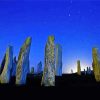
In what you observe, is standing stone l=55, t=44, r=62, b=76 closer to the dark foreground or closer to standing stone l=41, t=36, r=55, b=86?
standing stone l=41, t=36, r=55, b=86

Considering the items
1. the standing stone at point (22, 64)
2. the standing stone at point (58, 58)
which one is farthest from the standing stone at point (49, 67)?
the standing stone at point (58, 58)

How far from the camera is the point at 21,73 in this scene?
17.4m

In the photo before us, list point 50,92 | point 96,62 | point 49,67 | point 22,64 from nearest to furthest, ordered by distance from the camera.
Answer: point 50,92, point 49,67, point 22,64, point 96,62

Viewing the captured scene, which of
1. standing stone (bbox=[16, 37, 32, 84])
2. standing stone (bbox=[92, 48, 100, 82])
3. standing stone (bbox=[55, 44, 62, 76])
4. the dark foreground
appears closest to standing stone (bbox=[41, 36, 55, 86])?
the dark foreground

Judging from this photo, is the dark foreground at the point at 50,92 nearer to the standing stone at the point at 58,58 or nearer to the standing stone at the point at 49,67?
the standing stone at the point at 49,67

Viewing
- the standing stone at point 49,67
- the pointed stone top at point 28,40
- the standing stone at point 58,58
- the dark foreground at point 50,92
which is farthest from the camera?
the standing stone at point 58,58

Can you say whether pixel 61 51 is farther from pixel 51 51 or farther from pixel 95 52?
pixel 51 51

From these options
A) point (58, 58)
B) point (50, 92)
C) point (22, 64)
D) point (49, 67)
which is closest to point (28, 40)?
point (22, 64)

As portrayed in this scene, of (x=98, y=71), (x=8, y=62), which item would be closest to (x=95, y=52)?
(x=98, y=71)

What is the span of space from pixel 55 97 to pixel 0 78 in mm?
10290

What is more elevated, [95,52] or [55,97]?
[95,52]

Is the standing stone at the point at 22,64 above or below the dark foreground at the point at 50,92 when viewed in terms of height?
above

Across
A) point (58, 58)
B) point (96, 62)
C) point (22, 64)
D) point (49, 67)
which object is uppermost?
point (58, 58)

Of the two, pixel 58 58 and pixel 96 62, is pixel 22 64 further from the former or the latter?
A: pixel 58 58
